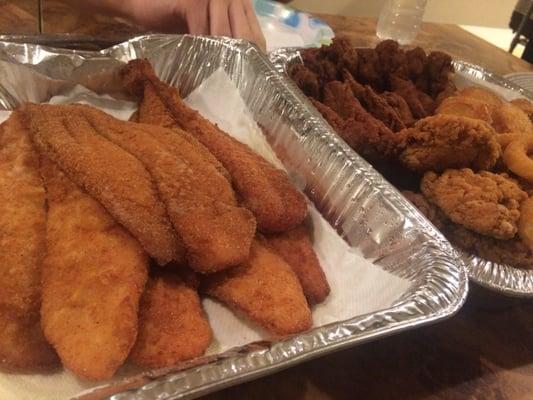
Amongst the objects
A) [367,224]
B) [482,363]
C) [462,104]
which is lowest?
[482,363]

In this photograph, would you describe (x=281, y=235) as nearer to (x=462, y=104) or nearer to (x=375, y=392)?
(x=375, y=392)

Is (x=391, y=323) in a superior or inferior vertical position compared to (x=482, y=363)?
superior

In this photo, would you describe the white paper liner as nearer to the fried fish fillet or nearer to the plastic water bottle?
the fried fish fillet

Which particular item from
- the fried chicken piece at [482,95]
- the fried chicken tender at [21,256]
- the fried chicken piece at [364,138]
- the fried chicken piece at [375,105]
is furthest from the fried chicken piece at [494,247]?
the fried chicken tender at [21,256]

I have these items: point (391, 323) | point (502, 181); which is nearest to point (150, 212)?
point (391, 323)

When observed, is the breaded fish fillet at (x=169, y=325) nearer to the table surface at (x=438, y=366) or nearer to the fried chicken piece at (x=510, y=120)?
the table surface at (x=438, y=366)

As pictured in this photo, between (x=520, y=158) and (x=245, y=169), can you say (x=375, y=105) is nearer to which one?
(x=520, y=158)

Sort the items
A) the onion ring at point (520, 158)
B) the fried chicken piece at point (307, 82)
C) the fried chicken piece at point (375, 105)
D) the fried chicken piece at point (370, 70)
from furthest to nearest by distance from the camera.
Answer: the fried chicken piece at point (370, 70) → the fried chicken piece at point (307, 82) → the fried chicken piece at point (375, 105) → the onion ring at point (520, 158)
